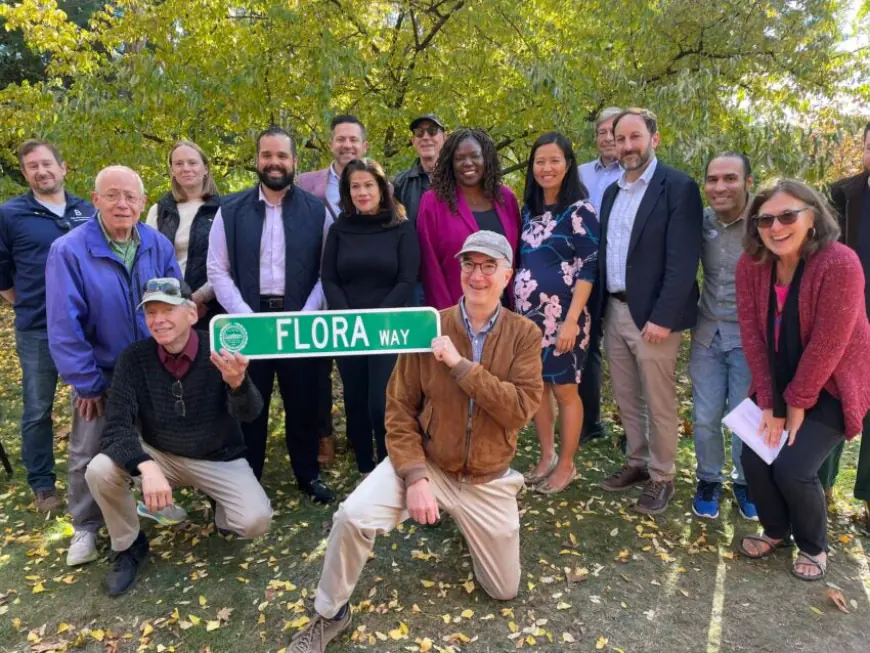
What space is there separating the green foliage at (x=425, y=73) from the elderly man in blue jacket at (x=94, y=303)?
277 centimetres

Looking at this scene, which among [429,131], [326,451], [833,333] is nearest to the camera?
[833,333]

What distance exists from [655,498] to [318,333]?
2.68 meters

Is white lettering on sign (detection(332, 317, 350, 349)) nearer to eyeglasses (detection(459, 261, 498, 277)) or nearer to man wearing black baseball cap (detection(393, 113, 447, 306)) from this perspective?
eyeglasses (detection(459, 261, 498, 277))

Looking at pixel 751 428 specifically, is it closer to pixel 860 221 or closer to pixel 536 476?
pixel 860 221

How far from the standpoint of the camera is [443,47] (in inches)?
280

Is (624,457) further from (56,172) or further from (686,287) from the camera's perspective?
(56,172)

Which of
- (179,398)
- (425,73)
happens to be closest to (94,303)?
(179,398)

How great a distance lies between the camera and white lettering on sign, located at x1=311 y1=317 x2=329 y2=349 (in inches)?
117

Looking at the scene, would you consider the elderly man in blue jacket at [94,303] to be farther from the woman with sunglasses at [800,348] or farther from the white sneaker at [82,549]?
the woman with sunglasses at [800,348]

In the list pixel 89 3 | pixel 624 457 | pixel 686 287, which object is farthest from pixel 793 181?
pixel 89 3

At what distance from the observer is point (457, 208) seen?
158 inches

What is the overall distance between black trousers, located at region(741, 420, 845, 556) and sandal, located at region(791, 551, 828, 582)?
32 millimetres

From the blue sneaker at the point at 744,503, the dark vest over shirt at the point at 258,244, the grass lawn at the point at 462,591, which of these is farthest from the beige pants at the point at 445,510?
the blue sneaker at the point at 744,503

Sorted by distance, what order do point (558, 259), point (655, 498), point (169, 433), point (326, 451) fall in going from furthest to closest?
point (326, 451)
point (655, 498)
point (558, 259)
point (169, 433)
